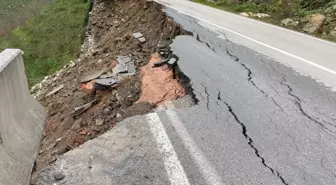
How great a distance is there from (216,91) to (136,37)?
17.9 feet

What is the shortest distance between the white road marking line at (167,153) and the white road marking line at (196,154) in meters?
0.16

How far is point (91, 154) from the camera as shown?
141 inches

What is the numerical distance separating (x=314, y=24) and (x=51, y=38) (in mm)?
16878

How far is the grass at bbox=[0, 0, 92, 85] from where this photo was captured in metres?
19.3

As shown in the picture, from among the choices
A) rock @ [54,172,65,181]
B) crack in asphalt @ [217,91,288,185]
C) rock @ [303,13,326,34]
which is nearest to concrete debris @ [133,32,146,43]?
crack in asphalt @ [217,91,288,185]

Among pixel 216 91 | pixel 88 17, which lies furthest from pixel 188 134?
pixel 88 17

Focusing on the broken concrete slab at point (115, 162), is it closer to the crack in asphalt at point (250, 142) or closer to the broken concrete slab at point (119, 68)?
the crack in asphalt at point (250, 142)

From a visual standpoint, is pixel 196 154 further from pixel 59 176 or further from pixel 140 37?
pixel 140 37

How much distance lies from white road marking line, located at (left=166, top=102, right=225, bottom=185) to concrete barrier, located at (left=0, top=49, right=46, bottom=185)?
1.66 metres

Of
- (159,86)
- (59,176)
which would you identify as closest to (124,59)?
(159,86)

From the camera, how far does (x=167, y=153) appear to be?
345 cm

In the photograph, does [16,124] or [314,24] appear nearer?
[16,124]

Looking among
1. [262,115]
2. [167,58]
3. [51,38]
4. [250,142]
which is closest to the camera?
[250,142]

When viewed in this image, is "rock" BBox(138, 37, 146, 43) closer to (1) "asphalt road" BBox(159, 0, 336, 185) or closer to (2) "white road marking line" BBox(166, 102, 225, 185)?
(1) "asphalt road" BBox(159, 0, 336, 185)
